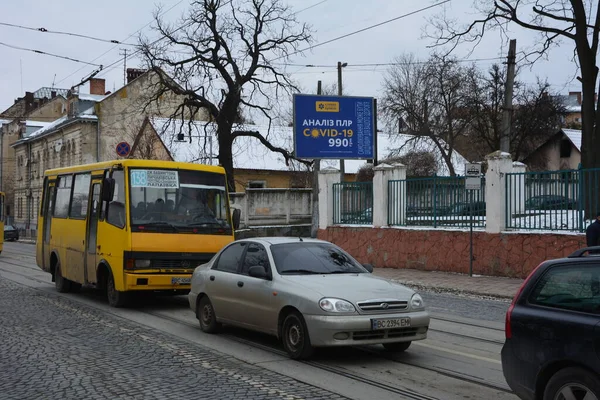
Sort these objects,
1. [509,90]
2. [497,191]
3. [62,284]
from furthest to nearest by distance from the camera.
A: 1. [509,90]
2. [497,191]
3. [62,284]

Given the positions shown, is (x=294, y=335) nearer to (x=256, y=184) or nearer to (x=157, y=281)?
(x=157, y=281)

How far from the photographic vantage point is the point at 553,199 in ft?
58.2

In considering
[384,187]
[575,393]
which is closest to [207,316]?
[575,393]

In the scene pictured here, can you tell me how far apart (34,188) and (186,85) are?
36798 mm

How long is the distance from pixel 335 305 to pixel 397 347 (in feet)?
4.23

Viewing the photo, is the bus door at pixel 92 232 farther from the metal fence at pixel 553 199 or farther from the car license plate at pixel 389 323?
the metal fence at pixel 553 199

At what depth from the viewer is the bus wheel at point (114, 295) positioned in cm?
1360

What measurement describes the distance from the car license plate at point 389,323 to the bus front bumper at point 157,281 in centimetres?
592

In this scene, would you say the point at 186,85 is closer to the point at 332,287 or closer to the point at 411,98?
the point at 411,98

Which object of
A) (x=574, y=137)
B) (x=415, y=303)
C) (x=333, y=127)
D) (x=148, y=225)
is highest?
(x=574, y=137)

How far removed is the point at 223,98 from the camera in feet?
132

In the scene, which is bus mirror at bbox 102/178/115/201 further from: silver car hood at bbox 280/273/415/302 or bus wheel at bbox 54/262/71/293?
silver car hood at bbox 280/273/415/302

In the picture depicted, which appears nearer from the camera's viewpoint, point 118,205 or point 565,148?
point 118,205

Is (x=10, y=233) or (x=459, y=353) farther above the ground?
(x=10, y=233)
